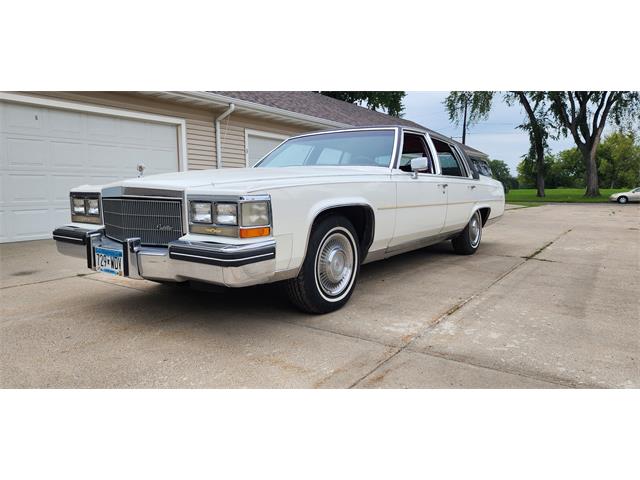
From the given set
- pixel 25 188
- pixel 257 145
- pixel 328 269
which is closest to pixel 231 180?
pixel 328 269

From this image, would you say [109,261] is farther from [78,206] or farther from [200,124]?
[200,124]

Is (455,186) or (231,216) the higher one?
(455,186)

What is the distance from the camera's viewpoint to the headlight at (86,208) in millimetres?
3718

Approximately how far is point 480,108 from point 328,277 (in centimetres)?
3107

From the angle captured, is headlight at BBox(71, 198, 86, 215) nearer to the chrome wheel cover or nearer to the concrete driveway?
the concrete driveway

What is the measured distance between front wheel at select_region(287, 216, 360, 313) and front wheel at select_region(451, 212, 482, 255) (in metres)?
2.94

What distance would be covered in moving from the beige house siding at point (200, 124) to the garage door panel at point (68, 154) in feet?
2.58

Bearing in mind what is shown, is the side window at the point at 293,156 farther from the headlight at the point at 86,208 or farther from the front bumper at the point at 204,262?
the front bumper at the point at 204,262

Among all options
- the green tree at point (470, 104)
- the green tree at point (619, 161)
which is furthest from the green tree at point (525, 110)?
the green tree at point (619, 161)

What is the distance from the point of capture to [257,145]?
1178 centimetres

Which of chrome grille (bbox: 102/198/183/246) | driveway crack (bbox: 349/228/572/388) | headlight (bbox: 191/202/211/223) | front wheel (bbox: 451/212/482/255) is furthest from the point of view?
front wheel (bbox: 451/212/482/255)

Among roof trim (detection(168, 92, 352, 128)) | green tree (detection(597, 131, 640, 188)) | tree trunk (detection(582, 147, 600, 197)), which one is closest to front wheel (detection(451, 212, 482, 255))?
roof trim (detection(168, 92, 352, 128))

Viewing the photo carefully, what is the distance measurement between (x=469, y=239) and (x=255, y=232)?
4.31 meters

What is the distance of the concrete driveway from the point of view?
8.50 ft
